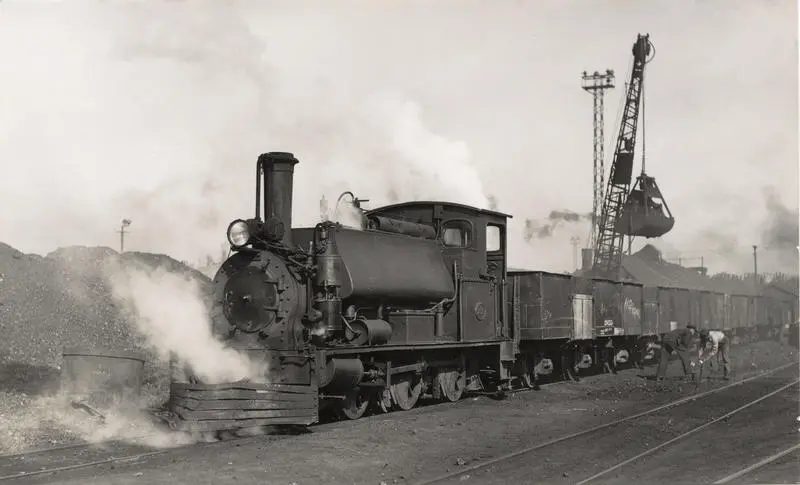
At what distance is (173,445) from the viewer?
911cm

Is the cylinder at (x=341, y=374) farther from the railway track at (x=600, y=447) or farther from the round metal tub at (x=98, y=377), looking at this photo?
the round metal tub at (x=98, y=377)

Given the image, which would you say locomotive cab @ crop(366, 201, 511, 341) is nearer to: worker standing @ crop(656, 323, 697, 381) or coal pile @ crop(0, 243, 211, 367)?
worker standing @ crop(656, 323, 697, 381)

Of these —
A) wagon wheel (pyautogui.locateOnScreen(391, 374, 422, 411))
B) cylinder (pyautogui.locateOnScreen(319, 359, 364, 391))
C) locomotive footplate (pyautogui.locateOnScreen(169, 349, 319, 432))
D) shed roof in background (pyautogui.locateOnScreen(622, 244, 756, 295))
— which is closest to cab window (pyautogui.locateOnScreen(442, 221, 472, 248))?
wagon wheel (pyautogui.locateOnScreen(391, 374, 422, 411))

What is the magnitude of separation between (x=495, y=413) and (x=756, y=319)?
30.3 m

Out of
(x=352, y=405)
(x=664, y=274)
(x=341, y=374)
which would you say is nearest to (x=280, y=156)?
(x=341, y=374)

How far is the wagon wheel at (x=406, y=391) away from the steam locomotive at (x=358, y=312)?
0.02 meters

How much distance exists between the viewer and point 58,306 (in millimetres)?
20641

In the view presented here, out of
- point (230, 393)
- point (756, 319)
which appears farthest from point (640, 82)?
point (230, 393)

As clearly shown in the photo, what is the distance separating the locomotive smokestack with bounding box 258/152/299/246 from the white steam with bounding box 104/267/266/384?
4.98ft

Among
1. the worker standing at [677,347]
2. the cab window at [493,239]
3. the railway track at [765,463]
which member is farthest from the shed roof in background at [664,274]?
the railway track at [765,463]

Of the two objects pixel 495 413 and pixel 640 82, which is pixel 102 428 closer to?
pixel 495 413

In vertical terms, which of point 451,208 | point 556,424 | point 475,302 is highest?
point 451,208

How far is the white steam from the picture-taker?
9938 millimetres

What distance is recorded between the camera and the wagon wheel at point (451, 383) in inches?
530
